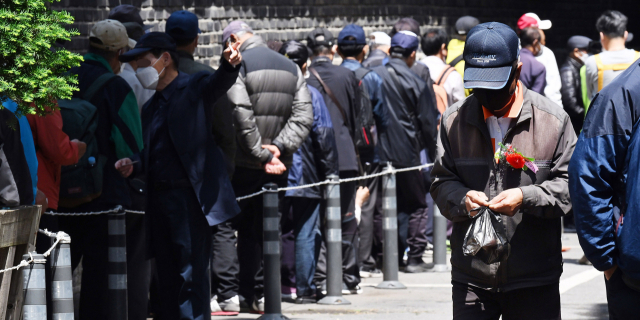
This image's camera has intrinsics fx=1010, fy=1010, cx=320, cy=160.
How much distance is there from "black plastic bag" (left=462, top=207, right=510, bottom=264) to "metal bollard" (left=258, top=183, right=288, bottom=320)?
10.1ft

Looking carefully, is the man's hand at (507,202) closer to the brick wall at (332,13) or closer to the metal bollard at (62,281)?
the metal bollard at (62,281)

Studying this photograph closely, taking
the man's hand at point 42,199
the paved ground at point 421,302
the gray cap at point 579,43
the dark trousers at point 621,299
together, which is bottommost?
the paved ground at point 421,302

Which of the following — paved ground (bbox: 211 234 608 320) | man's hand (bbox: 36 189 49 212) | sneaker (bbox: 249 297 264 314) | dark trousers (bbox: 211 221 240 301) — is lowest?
paved ground (bbox: 211 234 608 320)

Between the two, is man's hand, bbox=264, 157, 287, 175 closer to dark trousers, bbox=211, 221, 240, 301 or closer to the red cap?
dark trousers, bbox=211, 221, 240, 301

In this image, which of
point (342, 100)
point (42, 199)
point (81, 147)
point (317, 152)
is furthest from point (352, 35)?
point (42, 199)

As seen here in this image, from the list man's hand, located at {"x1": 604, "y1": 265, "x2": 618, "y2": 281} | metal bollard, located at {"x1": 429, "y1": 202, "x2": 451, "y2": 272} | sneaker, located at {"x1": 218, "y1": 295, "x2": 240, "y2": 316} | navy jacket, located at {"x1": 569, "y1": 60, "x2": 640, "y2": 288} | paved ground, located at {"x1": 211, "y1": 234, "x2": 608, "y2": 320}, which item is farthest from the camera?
metal bollard, located at {"x1": 429, "y1": 202, "x2": 451, "y2": 272}

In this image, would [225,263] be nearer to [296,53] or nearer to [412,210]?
[296,53]

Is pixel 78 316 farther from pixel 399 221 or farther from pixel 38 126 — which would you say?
pixel 399 221

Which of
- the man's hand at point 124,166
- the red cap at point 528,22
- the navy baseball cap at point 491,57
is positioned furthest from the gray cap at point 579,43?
the navy baseball cap at point 491,57

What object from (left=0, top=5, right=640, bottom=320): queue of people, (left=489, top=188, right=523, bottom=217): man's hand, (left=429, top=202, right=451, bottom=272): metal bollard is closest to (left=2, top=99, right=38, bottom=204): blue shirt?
(left=0, top=5, right=640, bottom=320): queue of people

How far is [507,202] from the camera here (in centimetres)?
421

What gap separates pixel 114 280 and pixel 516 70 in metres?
3.00

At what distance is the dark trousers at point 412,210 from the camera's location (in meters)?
10.2

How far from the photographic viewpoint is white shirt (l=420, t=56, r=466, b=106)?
36.4 feet
